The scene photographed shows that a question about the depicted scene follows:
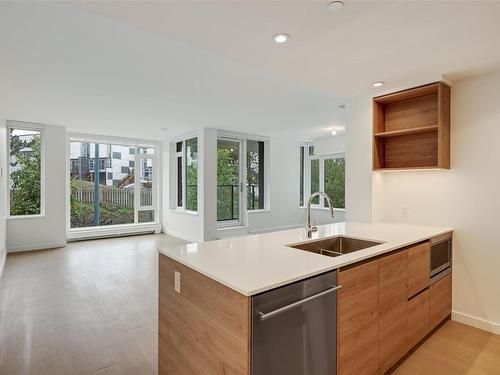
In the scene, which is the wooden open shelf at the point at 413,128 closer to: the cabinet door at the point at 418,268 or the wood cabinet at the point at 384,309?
the cabinet door at the point at 418,268

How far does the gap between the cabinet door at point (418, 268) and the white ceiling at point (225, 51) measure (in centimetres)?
147

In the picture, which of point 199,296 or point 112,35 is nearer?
point 199,296

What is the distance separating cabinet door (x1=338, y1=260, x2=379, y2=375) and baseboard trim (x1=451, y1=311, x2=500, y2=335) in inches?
58.0

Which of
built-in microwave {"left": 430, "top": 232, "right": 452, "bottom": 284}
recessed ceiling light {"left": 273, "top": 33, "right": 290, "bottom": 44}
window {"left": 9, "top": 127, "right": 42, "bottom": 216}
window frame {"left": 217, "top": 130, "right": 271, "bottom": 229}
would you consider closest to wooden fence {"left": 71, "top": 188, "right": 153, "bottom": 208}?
window {"left": 9, "top": 127, "right": 42, "bottom": 216}

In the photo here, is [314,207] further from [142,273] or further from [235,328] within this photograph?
[235,328]

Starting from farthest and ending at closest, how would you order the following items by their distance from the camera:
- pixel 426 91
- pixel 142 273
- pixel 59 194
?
pixel 59 194 → pixel 142 273 → pixel 426 91

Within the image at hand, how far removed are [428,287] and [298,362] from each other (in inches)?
62.0

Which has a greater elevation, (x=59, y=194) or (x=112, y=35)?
(x=112, y=35)

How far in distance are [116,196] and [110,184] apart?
1.08 ft

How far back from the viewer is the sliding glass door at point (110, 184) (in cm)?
675

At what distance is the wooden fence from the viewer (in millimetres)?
6793

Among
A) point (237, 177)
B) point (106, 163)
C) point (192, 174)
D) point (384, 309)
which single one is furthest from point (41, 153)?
point (384, 309)

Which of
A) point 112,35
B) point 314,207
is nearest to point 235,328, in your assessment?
point 112,35

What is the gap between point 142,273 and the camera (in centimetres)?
418
